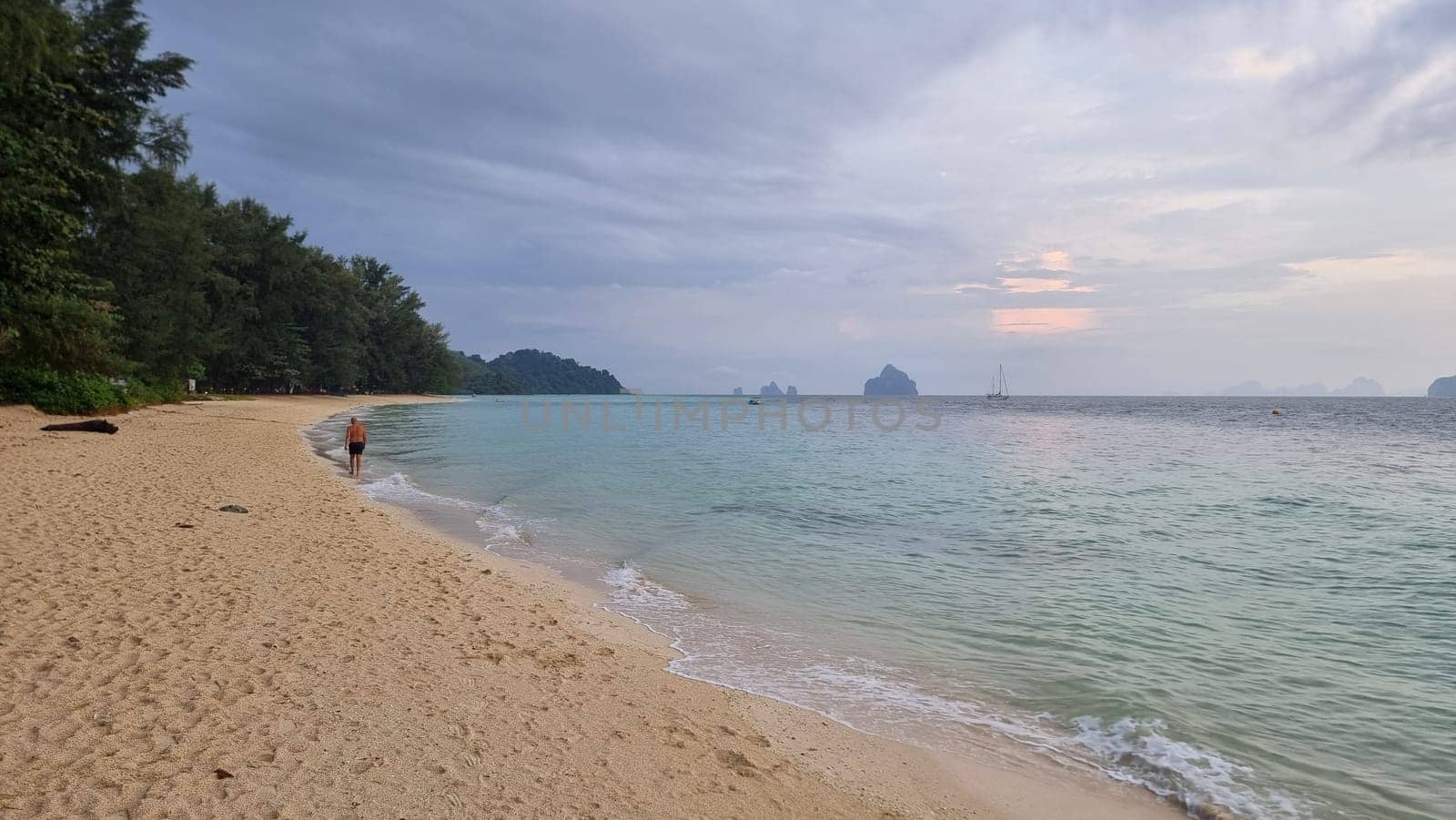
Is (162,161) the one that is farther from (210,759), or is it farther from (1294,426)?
(1294,426)

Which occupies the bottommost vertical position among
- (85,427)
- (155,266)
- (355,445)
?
(355,445)

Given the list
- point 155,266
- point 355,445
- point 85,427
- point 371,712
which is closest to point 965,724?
point 371,712

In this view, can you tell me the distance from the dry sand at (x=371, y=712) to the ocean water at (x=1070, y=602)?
2.84ft

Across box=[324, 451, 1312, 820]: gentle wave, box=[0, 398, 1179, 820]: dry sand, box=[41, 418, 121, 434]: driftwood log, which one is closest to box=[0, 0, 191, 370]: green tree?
box=[41, 418, 121, 434]: driftwood log

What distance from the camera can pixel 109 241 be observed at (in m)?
34.3

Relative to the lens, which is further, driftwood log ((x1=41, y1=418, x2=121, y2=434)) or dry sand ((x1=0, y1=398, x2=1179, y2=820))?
driftwood log ((x1=41, y1=418, x2=121, y2=434))

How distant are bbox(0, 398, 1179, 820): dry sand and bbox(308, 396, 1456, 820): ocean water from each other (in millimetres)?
865

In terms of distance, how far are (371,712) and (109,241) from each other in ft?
137

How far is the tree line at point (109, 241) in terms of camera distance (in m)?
19.6

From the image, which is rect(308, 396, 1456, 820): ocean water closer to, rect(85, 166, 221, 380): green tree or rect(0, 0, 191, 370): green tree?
rect(0, 0, 191, 370): green tree

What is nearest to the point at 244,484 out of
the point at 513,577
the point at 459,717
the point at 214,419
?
the point at 513,577

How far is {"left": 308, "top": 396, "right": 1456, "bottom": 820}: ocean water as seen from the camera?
588 centimetres

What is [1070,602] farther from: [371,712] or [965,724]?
[371,712]

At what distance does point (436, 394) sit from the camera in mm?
126875
